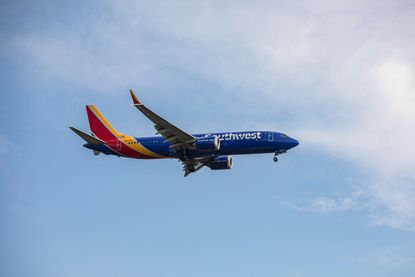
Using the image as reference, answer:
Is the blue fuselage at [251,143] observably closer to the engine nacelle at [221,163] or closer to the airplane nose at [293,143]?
the airplane nose at [293,143]

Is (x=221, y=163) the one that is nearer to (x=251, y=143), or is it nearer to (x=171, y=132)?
(x=251, y=143)

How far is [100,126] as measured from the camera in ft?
277

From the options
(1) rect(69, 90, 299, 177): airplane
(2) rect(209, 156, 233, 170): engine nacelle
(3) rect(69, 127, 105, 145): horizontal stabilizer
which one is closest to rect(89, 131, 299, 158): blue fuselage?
(1) rect(69, 90, 299, 177): airplane

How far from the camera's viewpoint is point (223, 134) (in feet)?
246

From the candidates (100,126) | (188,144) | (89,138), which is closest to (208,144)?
(188,144)

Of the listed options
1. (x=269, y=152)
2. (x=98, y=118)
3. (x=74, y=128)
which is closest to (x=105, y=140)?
(x=98, y=118)

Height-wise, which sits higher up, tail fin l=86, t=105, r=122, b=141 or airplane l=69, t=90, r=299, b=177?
tail fin l=86, t=105, r=122, b=141

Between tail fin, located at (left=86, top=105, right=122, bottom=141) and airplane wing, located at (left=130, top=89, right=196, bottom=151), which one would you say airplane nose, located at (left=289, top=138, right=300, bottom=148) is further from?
tail fin, located at (left=86, top=105, right=122, bottom=141)

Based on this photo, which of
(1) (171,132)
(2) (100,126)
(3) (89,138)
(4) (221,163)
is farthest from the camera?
(2) (100,126)

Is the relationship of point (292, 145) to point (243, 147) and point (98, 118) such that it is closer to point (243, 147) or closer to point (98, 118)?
point (243, 147)

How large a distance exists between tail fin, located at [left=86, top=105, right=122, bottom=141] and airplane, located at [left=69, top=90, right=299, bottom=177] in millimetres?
197

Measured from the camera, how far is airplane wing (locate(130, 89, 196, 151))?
69.6 metres

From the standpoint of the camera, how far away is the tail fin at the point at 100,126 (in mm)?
82625

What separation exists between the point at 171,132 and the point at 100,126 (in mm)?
15878
